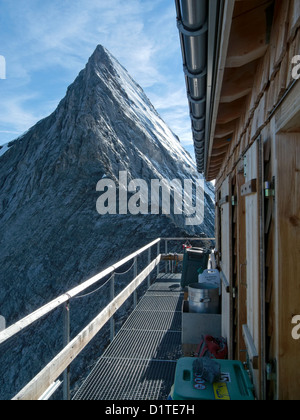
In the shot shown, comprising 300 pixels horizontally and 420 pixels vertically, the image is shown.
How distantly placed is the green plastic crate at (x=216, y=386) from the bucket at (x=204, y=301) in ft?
8.86

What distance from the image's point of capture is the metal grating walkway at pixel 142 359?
418 cm

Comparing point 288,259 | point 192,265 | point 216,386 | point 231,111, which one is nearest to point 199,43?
point 288,259

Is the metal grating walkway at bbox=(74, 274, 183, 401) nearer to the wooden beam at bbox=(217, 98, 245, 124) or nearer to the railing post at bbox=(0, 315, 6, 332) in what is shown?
the wooden beam at bbox=(217, 98, 245, 124)

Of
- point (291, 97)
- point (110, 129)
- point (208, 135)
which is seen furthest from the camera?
point (110, 129)

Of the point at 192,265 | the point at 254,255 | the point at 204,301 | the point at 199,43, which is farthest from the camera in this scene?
the point at 192,265

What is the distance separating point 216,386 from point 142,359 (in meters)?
2.71

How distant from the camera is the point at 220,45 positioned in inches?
84.4

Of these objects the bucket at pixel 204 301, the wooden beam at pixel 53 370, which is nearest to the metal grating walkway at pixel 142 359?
the bucket at pixel 204 301

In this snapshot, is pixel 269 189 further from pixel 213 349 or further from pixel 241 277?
pixel 213 349

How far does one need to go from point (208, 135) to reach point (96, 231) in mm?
17861

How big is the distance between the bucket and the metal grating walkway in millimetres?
671

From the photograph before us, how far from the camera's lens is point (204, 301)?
18.6ft

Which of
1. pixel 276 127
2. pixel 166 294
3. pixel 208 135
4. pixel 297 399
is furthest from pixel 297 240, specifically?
pixel 166 294
